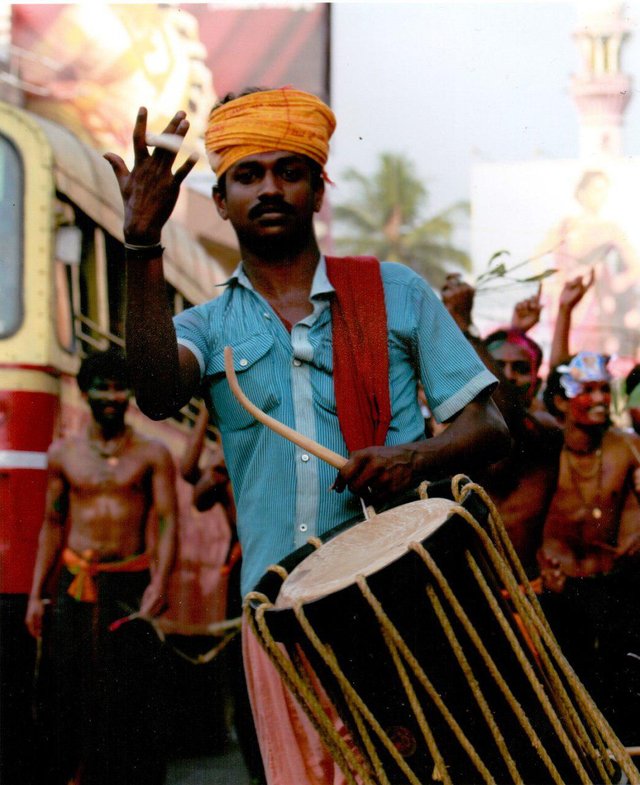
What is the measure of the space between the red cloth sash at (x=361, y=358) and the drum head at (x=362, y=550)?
23 cm

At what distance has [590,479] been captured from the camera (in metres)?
5.17

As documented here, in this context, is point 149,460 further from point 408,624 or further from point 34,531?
point 408,624

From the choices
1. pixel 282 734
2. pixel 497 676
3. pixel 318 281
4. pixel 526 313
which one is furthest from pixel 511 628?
pixel 526 313

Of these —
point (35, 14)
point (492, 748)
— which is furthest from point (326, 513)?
point (35, 14)

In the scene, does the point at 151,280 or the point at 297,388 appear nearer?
the point at 151,280

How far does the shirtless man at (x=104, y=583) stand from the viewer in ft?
15.7

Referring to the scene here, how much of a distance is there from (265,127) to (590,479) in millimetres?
3168

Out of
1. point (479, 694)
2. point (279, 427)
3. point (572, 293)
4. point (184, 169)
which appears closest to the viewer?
point (479, 694)

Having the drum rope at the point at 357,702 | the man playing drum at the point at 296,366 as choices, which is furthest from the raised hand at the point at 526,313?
the drum rope at the point at 357,702

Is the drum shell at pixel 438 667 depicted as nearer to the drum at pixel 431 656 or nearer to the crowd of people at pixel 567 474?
the drum at pixel 431 656

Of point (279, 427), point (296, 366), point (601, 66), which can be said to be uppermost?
point (601, 66)

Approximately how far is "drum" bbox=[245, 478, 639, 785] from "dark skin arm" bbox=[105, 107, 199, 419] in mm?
434

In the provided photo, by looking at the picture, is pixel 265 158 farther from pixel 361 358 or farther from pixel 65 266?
pixel 65 266

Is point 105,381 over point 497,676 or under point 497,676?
over
